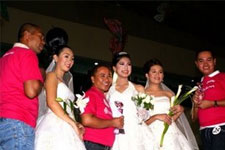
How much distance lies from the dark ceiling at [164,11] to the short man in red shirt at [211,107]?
520cm

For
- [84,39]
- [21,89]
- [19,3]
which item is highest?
[19,3]

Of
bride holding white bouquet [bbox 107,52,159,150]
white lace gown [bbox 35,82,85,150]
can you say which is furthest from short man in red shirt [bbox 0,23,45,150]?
bride holding white bouquet [bbox 107,52,159,150]

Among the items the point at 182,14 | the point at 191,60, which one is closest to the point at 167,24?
the point at 182,14

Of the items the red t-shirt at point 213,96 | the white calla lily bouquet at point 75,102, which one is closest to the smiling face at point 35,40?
the white calla lily bouquet at point 75,102

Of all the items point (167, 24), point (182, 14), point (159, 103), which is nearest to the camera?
point (159, 103)

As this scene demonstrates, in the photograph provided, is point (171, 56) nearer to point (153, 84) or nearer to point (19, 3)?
point (19, 3)

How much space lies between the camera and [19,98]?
261cm

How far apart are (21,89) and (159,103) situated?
1.75 metres

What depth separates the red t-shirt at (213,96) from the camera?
380cm

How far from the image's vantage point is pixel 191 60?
1124 centimetres

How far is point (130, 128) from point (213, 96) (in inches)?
46.0

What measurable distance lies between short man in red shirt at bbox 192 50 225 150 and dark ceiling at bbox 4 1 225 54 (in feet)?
17.1

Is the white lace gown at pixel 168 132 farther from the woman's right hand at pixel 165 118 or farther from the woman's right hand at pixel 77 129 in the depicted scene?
the woman's right hand at pixel 77 129

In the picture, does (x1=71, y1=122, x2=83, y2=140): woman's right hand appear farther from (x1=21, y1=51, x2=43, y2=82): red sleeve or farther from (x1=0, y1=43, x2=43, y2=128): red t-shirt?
(x1=21, y1=51, x2=43, y2=82): red sleeve
